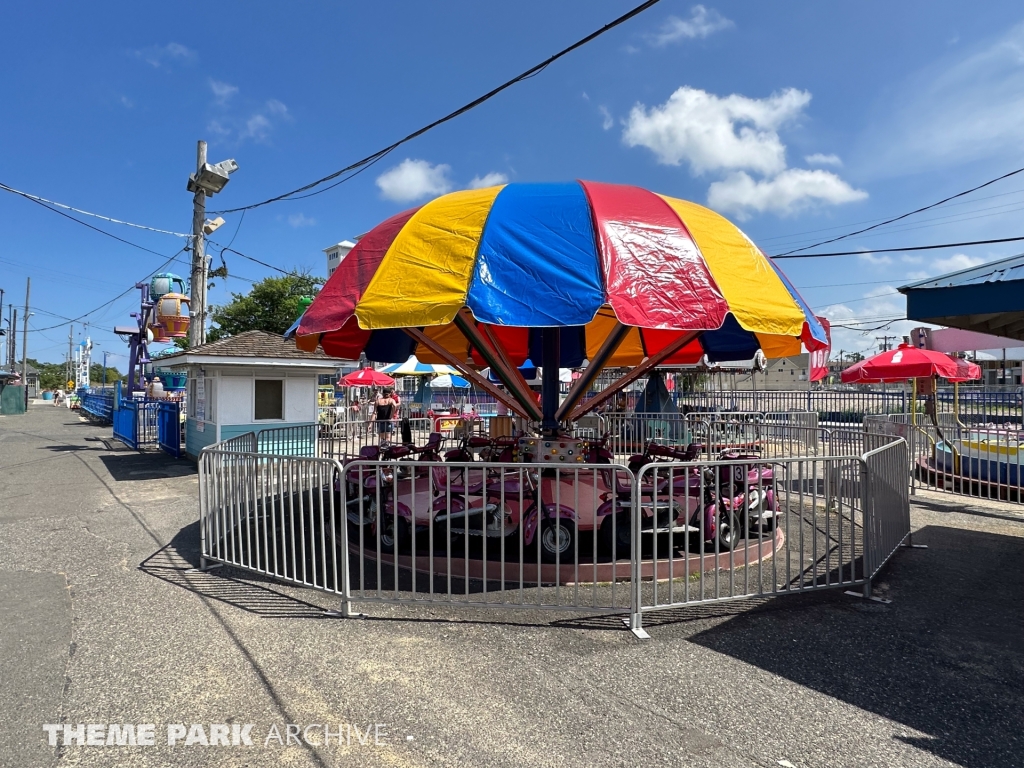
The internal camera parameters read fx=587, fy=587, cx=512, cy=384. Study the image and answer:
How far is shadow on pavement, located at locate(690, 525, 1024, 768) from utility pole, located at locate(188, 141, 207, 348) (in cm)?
1671

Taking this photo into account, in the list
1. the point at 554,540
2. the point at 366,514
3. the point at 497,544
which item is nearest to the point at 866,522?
the point at 554,540

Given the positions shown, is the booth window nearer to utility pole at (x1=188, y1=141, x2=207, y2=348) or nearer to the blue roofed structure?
utility pole at (x1=188, y1=141, x2=207, y2=348)

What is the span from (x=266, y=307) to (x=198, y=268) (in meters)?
31.9

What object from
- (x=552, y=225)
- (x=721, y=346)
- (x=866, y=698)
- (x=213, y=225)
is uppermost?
(x=213, y=225)

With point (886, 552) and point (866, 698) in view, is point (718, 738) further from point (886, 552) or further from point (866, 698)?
point (886, 552)

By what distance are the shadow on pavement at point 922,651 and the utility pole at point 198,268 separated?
1671cm

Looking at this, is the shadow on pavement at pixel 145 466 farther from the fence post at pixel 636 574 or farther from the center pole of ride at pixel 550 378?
the fence post at pixel 636 574

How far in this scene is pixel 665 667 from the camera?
371 cm

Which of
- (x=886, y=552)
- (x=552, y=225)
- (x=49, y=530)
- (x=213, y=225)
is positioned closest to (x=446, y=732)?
(x=552, y=225)

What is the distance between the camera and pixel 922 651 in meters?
3.97

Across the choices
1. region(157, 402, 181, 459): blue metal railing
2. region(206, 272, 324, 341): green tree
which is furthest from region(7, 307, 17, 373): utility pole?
region(157, 402, 181, 459): blue metal railing

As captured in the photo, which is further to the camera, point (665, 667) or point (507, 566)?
point (507, 566)

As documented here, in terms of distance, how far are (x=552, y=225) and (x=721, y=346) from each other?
4.70m

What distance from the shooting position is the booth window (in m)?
13.8
